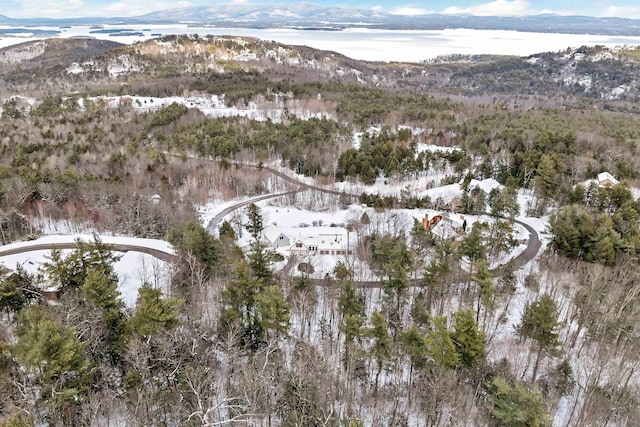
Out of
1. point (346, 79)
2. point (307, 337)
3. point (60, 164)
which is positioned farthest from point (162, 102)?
point (307, 337)

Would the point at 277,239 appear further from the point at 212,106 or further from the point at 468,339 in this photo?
the point at 212,106

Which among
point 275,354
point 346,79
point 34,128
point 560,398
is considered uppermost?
point 346,79

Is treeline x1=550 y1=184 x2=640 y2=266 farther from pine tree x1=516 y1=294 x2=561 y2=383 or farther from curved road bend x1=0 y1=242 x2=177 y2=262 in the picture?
curved road bend x1=0 y1=242 x2=177 y2=262

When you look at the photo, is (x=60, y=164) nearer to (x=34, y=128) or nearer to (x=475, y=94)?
(x=34, y=128)

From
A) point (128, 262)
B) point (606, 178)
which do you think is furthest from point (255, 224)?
point (606, 178)

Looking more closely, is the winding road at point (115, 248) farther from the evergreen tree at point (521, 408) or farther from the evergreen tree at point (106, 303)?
the evergreen tree at point (521, 408)

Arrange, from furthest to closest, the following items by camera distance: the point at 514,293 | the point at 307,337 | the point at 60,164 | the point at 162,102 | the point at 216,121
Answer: the point at 162,102 → the point at 216,121 → the point at 60,164 → the point at 514,293 → the point at 307,337

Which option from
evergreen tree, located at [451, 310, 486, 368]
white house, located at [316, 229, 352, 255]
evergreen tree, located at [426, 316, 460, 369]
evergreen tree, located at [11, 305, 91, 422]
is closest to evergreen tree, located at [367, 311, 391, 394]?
evergreen tree, located at [426, 316, 460, 369]
